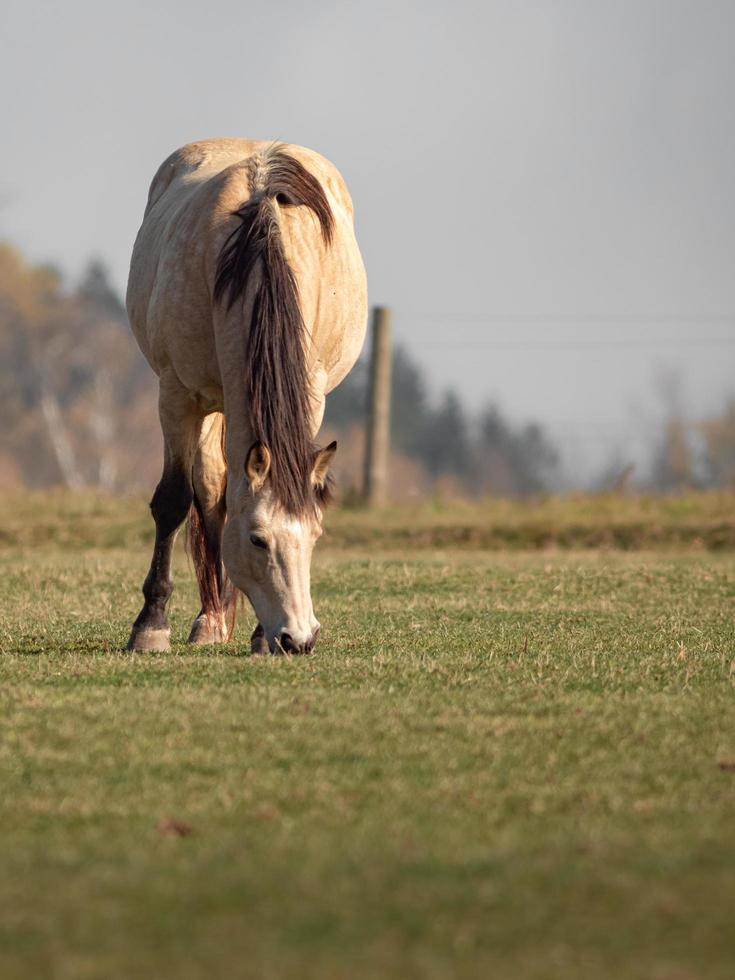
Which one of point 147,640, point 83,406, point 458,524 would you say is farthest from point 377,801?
point 83,406

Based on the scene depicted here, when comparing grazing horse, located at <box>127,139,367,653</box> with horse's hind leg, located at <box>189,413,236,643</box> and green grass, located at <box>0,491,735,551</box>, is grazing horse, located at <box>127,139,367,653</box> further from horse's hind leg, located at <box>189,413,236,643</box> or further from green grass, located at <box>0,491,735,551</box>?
green grass, located at <box>0,491,735,551</box>

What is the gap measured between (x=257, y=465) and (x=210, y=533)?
1.69 metres

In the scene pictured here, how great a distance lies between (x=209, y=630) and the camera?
833cm

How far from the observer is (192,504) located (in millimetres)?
8641

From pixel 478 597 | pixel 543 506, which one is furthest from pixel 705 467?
pixel 478 597

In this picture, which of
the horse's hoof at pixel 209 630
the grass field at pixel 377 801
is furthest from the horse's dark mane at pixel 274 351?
the horse's hoof at pixel 209 630

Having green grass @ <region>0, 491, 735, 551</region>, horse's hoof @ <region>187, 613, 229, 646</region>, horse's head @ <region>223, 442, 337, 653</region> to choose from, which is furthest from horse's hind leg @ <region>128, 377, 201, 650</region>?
green grass @ <region>0, 491, 735, 551</region>

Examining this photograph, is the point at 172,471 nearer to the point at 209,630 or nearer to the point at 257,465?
the point at 209,630

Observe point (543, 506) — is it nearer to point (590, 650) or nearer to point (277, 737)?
point (590, 650)

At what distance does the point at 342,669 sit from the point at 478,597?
3407 millimetres

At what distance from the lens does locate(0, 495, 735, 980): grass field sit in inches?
126

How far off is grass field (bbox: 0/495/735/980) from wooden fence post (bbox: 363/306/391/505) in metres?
11.4

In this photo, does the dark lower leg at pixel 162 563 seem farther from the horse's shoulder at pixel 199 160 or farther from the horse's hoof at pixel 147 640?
the horse's shoulder at pixel 199 160

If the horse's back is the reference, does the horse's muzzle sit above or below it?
below
